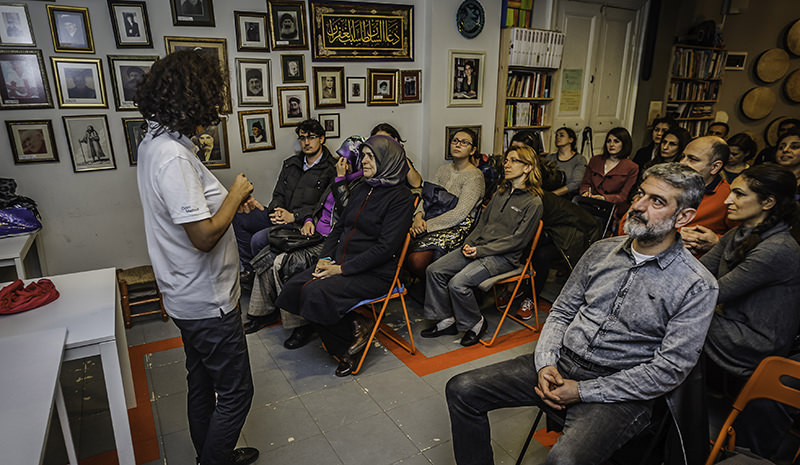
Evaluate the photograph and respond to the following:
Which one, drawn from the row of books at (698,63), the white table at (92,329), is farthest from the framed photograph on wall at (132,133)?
the row of books at (698,63)

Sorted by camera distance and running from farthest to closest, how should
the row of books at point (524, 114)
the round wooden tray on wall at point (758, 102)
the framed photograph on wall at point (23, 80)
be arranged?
the round wooden tray on wall at point (758, 102) → the row of books at point (524, 114) → the framed photograph on wall at point (23, 80)

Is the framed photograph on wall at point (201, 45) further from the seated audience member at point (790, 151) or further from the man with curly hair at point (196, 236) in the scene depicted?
the seated audience member at point (790, 151)

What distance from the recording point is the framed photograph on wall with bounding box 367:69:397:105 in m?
4.50

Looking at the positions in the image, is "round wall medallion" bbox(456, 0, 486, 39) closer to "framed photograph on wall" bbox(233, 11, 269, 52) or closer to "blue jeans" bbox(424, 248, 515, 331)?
"framed photograph on wall" bbox(233, 11, 269, 52)

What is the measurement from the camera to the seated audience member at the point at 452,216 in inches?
140

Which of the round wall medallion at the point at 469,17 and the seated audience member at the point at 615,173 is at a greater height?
the round wall medallion at the point at 469,17

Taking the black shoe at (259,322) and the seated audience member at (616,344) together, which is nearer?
the seated audience member at (616,344)

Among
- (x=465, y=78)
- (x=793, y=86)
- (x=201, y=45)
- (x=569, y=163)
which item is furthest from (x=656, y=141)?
(x=201, y=45)

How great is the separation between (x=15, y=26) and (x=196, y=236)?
119 inches

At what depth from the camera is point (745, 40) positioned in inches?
261

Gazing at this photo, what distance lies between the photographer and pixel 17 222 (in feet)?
10.1

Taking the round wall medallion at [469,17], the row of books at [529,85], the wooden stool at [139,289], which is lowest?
the wooden stool at [139,289]

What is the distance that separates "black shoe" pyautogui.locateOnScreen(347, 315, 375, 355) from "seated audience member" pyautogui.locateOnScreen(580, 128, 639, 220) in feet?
8.01

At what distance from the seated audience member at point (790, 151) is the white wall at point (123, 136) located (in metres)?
2.55
